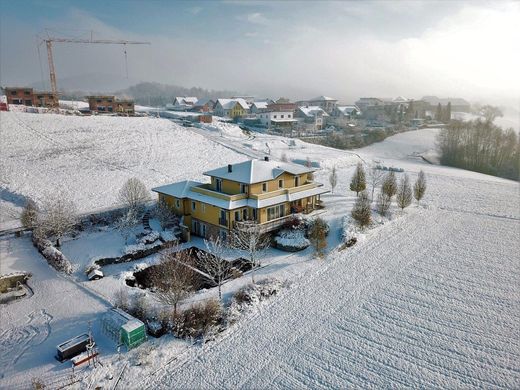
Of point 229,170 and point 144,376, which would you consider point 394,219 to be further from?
point 144,376

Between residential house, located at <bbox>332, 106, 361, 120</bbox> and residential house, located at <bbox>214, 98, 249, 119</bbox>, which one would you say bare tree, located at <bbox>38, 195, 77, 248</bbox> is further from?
residential house, located at <bbox>332, 106, 361, 120</bbox>

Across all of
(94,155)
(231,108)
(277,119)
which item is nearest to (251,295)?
(94,155)

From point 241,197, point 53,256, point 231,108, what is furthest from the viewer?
point 231,108

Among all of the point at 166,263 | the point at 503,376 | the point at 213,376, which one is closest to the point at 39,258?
the point at 166,263

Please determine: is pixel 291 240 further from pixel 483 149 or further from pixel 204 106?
pixel 204 106

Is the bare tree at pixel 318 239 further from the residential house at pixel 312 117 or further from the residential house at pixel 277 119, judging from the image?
the residential house at pixel 312 117

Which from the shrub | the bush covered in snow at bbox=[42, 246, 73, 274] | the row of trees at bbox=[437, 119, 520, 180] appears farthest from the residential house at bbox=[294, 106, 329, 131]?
the shrub

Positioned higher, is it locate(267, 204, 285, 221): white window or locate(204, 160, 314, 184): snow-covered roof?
locate(204, 160, 314, 184): snow-covered roof
